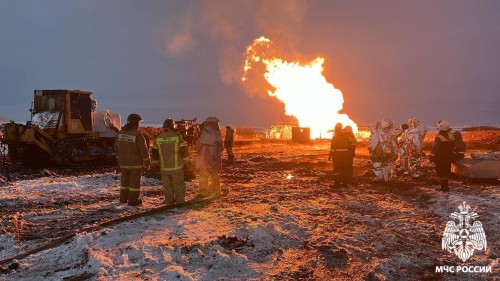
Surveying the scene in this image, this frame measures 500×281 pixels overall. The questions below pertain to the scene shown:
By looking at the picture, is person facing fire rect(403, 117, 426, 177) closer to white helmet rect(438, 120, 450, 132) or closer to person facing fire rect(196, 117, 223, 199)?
white helmet rect(438, 120, 450, 132)

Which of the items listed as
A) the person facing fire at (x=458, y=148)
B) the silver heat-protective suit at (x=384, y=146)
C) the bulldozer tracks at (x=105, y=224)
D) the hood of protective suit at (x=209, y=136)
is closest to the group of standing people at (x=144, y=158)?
the bulldozer tracks at (x=105, y=224)

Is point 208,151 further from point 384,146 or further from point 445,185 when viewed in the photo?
point 445,185

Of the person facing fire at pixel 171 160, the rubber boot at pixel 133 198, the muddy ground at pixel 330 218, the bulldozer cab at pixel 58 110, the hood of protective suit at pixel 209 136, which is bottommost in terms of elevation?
the muddy ground at pixel 330 218

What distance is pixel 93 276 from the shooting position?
492cm

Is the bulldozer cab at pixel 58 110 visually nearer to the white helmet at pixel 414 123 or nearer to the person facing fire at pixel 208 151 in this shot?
the person facing fire at pixel 208 151

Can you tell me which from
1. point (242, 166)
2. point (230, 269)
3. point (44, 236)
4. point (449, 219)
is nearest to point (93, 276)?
point (230, 269)

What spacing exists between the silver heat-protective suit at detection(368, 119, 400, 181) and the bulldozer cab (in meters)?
13.7

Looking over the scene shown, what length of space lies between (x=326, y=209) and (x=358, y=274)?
148 inches

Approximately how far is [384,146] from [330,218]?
515 centimetres

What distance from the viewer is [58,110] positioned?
17.5m

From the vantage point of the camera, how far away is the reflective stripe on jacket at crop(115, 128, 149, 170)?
29.3 feet

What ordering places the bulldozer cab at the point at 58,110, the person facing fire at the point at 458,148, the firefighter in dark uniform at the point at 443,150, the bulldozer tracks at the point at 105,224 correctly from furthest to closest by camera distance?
1. the bulldozer cab at the point at 58,110
2. the person facing fire at the point at 458,148
3. the firefighter in dark uniform at the point at 443,150
4. the bulldozer tracks at the point at 105,224

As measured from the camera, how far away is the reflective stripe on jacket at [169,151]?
893cm

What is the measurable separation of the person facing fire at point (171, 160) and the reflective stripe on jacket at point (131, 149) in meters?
0.37
